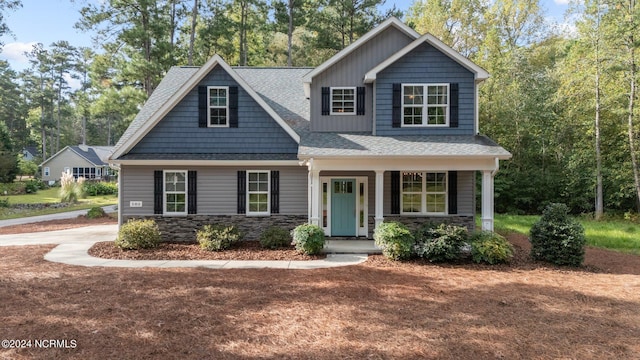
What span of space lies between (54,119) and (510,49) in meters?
66.2

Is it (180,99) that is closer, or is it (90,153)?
(180,99)

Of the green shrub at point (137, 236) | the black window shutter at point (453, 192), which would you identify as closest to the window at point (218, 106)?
the green shrub at point (137, 236)

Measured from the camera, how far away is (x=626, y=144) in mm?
19500

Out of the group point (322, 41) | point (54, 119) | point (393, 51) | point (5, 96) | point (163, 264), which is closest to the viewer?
point (163, 264)

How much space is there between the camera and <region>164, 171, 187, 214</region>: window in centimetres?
1210

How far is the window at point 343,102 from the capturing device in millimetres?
12641

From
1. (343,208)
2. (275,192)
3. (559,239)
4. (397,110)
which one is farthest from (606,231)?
(275,192)

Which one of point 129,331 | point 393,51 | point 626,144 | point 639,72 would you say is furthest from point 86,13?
point 626,144

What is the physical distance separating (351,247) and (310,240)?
5.07ft

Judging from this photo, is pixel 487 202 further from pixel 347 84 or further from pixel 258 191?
pixel 258 191

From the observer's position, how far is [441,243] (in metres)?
9.52

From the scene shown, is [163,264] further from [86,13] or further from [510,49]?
[510,49]

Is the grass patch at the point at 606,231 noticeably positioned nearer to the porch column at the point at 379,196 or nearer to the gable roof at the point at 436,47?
the gable roof at the point at 436,47

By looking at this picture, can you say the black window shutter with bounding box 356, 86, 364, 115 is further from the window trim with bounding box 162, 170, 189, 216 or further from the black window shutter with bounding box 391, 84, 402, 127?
the window trim with bounding box 162, 170, 189, 216
